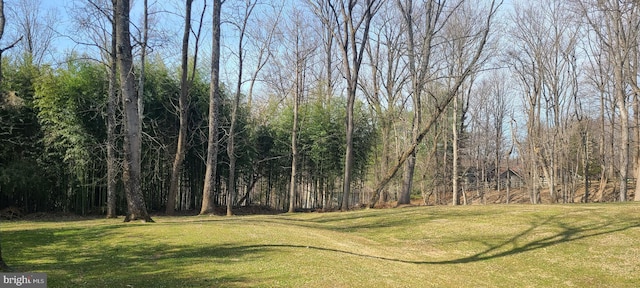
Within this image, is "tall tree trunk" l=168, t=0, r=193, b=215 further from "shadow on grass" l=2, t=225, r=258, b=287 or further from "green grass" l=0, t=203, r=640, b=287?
"shadow on grass" l=2, t=225, r=258, b=287

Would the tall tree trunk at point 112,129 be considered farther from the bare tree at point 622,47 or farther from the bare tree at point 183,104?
the bare tree at point 622,47

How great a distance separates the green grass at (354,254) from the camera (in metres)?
5.41

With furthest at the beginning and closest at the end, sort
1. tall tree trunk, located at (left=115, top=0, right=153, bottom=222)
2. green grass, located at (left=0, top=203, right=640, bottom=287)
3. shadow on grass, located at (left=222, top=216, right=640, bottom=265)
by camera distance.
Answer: tall tree trunk, located at (left=115, top=0, right=153, bottom=222)
shadow on grass, located at (left=222, top=216, right=640, bottom=265)
green grass, located at (left=0, top=203, right=640, bottom=287)

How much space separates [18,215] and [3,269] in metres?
10.3

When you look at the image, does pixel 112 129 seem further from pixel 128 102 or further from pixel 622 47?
pixel 622 47

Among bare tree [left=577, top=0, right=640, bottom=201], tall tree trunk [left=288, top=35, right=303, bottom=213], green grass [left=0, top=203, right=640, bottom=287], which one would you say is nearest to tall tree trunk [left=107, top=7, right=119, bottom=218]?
green grass [left=0, top=203, right=640, bottom=287]
